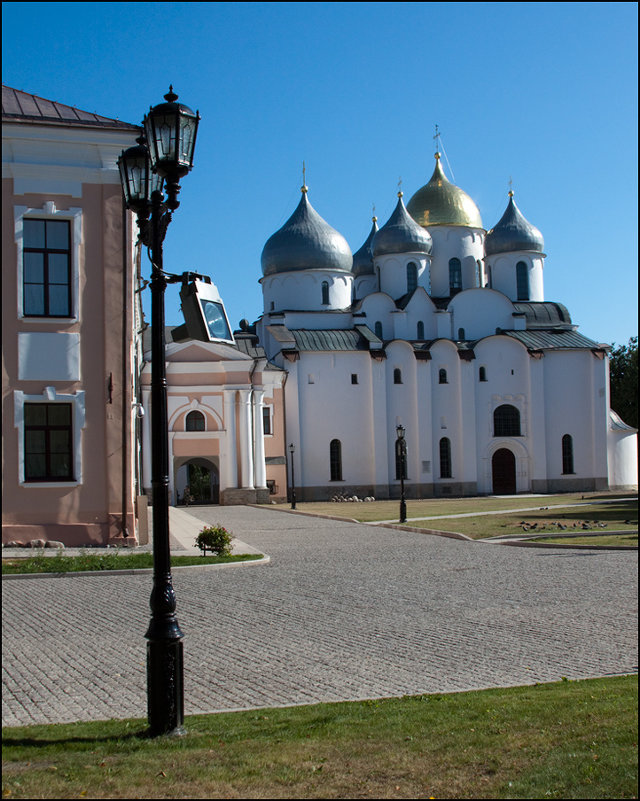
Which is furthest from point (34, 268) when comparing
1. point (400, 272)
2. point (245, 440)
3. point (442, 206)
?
point (442, 206)

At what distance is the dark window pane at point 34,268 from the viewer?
2019 centimetres

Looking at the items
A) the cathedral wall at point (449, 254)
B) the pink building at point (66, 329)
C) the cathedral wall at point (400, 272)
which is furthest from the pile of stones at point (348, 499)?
the pink building at point (66, 329)

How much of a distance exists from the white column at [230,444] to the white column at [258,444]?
1.16m

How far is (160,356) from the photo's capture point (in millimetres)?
7316

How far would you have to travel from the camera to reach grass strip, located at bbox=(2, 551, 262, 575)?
1585cm

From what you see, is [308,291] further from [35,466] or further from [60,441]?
[35,466]

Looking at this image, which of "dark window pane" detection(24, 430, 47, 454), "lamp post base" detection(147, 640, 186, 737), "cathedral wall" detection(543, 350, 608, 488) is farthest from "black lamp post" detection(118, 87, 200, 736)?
"cathedral wall" detection(543, 350, 608, 488)

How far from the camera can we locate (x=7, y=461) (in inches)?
784

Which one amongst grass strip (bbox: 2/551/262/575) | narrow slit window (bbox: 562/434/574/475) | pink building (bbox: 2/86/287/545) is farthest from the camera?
narrow slit window (bbox: 562/434/574/475)

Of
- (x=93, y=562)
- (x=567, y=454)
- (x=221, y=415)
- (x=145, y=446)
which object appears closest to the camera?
(x=93, y=562)

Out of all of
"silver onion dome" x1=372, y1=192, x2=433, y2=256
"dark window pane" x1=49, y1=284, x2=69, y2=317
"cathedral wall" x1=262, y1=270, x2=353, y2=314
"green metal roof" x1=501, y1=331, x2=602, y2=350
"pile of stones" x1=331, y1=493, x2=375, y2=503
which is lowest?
"pile of stones" x1=331, y1=493, x2=375, y2=503

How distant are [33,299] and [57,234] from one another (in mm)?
1540

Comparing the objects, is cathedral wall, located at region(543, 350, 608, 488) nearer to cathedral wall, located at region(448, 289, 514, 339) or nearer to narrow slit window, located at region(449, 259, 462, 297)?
cathedral wall, located at region(448, 289, 514, 339)

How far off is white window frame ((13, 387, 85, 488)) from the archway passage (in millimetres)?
40582
